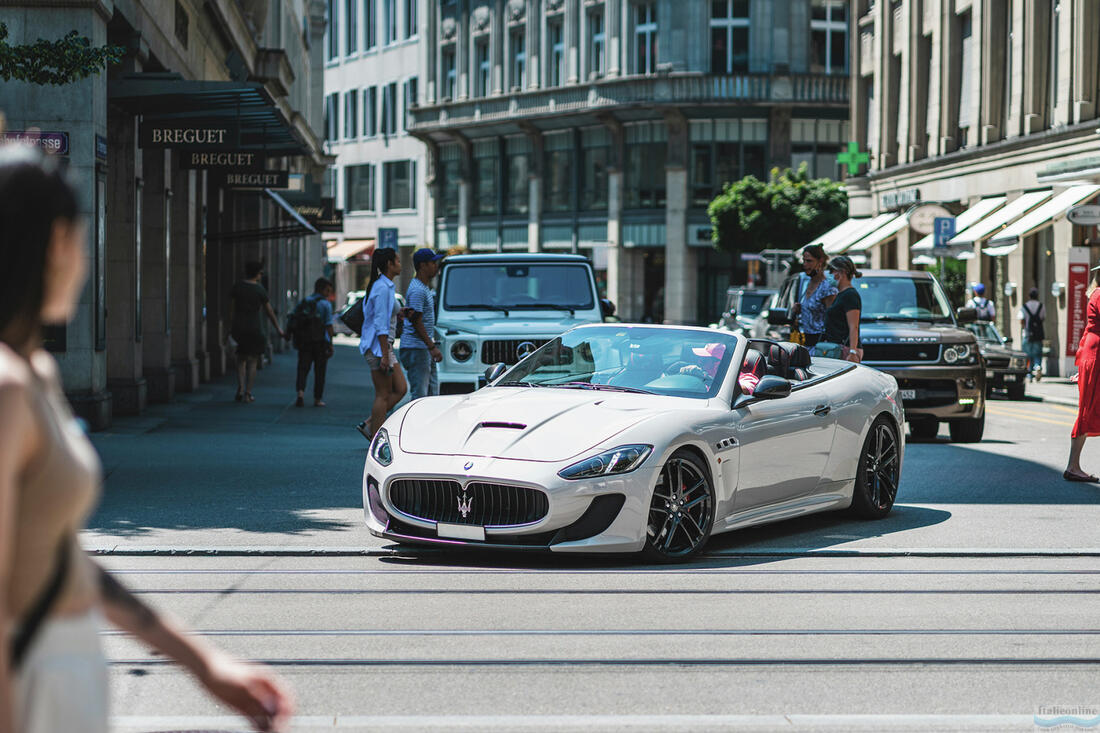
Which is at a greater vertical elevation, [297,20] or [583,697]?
[297,20]

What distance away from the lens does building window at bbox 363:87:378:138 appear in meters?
83.5

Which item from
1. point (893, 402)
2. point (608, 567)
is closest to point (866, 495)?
point (893, 402)

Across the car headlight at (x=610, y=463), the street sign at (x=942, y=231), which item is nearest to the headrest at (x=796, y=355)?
the car headlight at (x=610, y=463)

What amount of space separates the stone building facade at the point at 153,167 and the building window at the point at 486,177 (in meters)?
37.5

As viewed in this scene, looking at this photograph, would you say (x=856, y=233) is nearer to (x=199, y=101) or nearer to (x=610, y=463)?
(x=199, y=101)

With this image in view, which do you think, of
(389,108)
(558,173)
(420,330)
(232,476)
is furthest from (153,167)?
(389,108)

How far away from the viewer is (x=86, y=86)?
53.6 ft

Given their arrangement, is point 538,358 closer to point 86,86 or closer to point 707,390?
point 707,390

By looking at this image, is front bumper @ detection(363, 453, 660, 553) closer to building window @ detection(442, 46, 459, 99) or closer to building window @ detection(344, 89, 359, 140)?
building window @ detection(442, 46, 459, 99)

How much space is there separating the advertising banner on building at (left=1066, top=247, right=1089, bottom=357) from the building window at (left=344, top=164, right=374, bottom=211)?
5534 cm

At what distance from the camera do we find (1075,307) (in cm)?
3114

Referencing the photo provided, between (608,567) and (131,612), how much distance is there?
6199 millimetres

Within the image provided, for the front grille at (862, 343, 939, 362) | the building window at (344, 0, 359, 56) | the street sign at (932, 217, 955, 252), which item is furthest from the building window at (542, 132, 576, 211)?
the front grille at (862, 343, 939, 362)

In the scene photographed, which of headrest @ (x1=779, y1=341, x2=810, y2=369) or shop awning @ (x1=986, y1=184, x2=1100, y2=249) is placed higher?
shop awning @ (x1=986, y1=184, x2=1100, y2=249)
